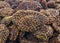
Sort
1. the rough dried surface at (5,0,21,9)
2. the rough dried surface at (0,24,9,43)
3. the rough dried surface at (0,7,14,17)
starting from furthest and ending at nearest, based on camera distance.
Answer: the rough dried surface at (5,0,21,9) → the rough dried surface at (0,7,14,17) → the rough dried surface at (0,24,9,43)

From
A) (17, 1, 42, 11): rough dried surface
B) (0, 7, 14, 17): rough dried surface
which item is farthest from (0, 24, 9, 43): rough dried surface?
(17, 1, 42, 11): rough dried surface

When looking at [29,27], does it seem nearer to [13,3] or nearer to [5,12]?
[5,12]

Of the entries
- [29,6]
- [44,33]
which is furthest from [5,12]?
[44,33]

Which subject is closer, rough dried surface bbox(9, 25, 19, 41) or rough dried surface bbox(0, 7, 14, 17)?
rough dried surface bbox(9, 25, 19, 41)

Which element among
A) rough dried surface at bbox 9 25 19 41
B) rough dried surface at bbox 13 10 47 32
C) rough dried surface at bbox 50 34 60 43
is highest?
rough dried surface at bbox 13 10 47 32

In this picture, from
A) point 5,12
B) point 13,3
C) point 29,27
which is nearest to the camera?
point 29,27

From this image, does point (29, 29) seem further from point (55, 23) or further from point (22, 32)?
point (55, 23)

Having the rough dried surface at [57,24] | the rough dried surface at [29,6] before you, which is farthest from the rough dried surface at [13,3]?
the rough dried surface at [57,24]

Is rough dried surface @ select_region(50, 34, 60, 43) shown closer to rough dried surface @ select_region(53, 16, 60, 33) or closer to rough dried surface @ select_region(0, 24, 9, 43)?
rough dried surface @ select_region(53, 16, 60, 33)

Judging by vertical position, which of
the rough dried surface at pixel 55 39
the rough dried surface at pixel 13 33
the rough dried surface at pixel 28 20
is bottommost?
the rough dried surface at pixel 55 39

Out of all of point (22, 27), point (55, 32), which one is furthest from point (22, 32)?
point (55, 32)

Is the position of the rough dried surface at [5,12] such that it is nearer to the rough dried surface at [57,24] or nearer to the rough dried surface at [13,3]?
the rough dried surface at [13,3]

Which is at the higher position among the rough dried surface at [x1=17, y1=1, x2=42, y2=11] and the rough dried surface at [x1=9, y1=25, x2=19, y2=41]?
the rough dried surface at [x1=17, y1=1, x2=42, y2=11]
